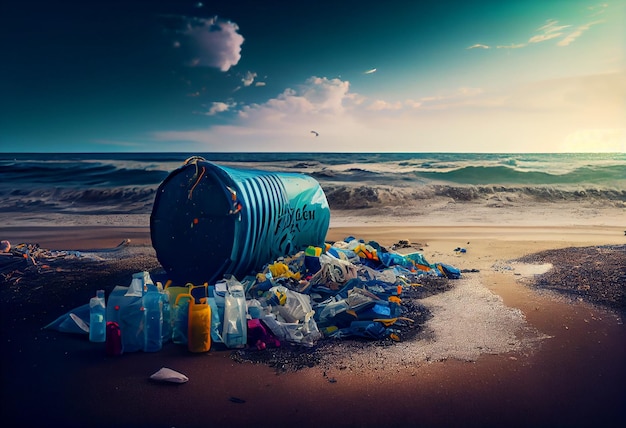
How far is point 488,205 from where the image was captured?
2389cm

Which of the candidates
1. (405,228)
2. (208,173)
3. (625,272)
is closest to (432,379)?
(208,173)

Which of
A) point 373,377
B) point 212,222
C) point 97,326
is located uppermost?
point 212,222

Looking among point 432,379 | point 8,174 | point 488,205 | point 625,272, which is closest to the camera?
point 432,379

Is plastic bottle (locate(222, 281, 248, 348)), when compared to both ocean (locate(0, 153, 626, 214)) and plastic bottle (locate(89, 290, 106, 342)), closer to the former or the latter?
plastic bottle (locate(89, 290, 106, 342))

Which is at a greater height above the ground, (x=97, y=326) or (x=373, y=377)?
(x=97, y=326)

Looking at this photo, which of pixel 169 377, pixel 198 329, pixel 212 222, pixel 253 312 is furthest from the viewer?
pixel 212 222

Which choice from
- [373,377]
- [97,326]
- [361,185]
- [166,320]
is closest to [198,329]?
[166,320]

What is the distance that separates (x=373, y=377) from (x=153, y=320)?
2254 millimetres

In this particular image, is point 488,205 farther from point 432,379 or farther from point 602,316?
point 432,379

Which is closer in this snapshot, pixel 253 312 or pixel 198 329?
pixel 198 329

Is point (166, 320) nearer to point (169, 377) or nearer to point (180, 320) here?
point (180, 320)

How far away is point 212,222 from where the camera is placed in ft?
20.0

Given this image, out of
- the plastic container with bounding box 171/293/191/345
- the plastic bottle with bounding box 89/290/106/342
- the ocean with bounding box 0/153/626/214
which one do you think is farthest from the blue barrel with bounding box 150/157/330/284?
the ocean with bounding box 0/153/626/214

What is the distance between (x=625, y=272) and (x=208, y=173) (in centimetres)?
680
